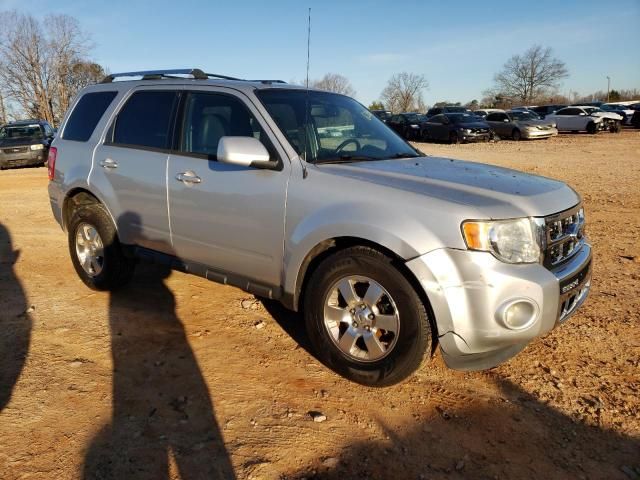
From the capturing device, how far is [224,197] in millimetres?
3785

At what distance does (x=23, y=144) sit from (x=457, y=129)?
19.2m

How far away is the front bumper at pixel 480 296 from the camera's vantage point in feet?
9.16

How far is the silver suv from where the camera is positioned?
112 inches

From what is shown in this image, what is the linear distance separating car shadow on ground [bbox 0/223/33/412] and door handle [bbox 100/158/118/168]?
4.78 feet

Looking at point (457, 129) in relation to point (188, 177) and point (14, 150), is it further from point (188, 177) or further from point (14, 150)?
point (188, 177)

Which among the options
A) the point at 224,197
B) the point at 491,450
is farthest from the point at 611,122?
the point at 491,450

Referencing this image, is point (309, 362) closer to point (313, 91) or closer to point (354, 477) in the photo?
point (354, 477)

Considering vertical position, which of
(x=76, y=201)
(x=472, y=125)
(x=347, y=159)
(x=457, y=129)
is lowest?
(x=76, y=201)

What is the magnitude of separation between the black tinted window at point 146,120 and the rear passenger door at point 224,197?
0.62 ft

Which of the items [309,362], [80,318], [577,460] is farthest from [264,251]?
[577,460]

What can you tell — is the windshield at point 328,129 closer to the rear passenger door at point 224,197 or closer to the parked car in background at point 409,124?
the rear passenger door at point 224,197

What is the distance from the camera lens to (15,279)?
18.2 feet

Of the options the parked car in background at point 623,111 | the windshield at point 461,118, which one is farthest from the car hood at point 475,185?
the parked car in background at point 623,111

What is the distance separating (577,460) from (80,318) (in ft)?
12.6
